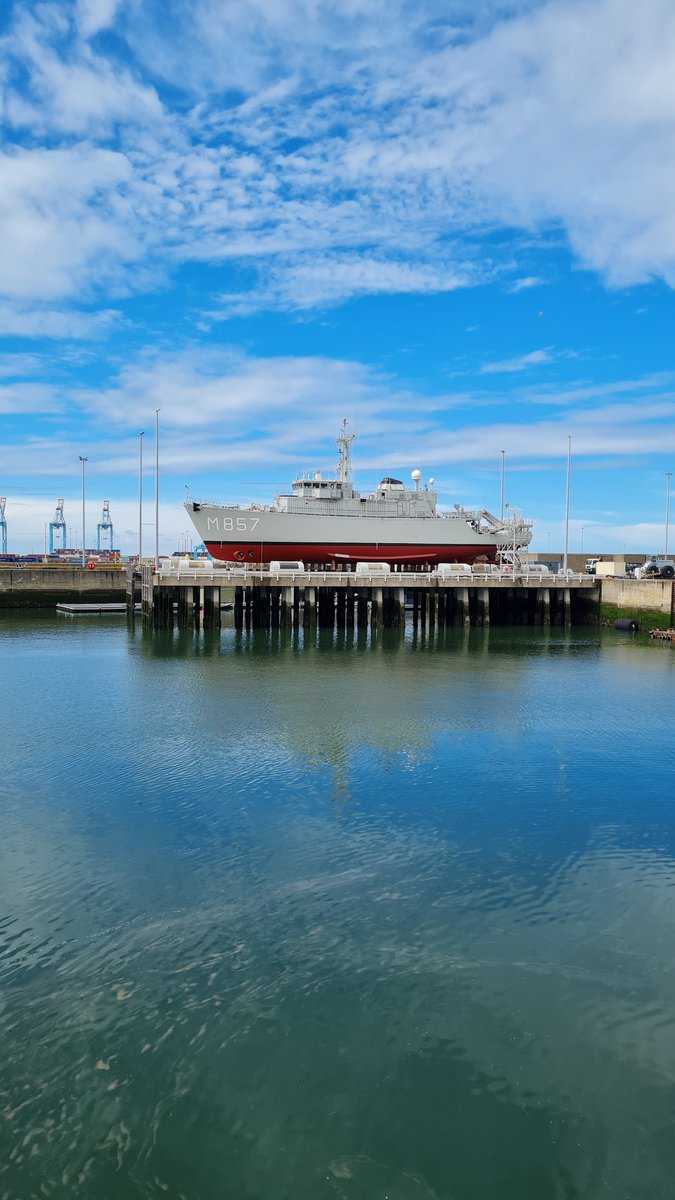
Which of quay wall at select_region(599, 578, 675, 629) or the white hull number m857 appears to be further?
the white hull number m857

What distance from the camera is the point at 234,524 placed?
6981cm

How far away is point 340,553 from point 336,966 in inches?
2485

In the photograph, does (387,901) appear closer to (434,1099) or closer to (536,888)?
(536,888)

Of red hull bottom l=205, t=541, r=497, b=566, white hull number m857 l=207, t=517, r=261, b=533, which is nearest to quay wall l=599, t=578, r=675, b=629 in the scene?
red hull bottom l=205, t=541, r=497, b=566

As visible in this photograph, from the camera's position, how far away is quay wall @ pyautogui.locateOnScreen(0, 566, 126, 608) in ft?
245

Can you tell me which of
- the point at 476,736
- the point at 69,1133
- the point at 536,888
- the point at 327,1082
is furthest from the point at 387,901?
the point at 476,736

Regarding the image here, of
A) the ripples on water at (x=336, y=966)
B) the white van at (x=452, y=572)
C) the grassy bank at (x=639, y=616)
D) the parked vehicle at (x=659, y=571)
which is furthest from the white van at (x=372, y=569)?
the ripples on water at (x=336, y=966)

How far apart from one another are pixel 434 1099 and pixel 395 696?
22851 mm

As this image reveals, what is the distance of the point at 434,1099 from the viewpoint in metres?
8.60

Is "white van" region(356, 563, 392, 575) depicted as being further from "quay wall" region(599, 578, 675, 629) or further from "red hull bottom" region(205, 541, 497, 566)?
"quay wall" region(599, 578, 675, 629)

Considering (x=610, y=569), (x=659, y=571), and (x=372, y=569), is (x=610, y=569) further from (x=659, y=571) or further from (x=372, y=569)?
(x=372, y=569)

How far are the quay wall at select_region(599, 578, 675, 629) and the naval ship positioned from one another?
11.8 m

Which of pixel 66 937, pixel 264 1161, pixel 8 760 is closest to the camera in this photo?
pixel 264 1161

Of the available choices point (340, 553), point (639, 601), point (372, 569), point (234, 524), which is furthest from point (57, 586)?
point (639, 601)
